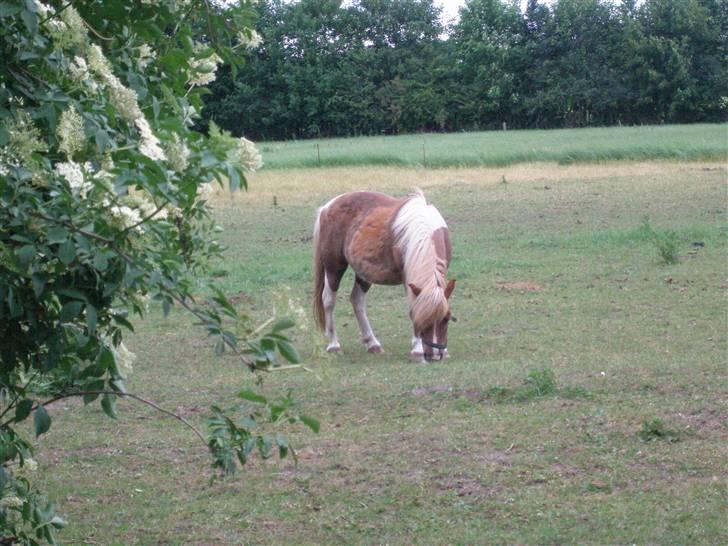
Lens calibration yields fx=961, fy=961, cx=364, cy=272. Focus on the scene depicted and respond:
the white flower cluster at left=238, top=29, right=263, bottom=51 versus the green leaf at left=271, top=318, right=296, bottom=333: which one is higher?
the white flower cluster at left=238, top=29, right=263, bottom=51

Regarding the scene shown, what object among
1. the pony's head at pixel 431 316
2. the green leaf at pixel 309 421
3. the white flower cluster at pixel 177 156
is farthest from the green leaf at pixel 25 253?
the pony's head at pixel 431 316

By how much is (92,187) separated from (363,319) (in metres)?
6.80

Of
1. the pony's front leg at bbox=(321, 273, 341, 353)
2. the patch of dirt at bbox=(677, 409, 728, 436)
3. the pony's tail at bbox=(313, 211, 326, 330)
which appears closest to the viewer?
the patch of dirt at bbox=(677, 409, 728, 436)

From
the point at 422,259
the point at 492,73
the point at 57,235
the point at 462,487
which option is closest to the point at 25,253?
the point at 57,235

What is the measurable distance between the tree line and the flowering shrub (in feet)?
150

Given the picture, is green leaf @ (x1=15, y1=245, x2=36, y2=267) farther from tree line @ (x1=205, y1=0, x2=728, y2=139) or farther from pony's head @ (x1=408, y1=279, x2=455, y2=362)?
tree line @ (x1=205, y1=0, x2=728, y2=139)

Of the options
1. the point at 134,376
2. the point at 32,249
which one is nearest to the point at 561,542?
the point at 32,249

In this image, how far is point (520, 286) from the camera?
11.4m

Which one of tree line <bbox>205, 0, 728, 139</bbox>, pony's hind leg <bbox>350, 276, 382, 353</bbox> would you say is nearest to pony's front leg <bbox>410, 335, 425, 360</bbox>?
pony's hind leg <bbox>350, 276, 382, 353</bbox>

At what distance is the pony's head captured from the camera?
307 inches

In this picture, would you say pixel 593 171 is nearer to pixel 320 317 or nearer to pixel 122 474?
→ pixel 320 317

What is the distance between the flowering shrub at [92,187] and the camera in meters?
2.10

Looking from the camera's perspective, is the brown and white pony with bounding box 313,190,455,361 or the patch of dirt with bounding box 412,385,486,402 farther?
the brown and white pony with bounding box 313,190,455,361

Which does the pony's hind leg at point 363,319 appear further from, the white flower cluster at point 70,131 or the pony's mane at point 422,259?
the white flower cluster at point 70,131
